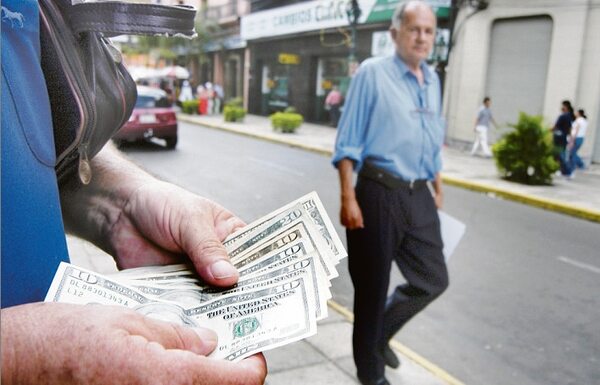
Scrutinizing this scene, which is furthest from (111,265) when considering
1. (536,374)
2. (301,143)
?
(301,143)

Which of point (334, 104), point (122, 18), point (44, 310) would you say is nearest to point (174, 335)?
point (44, 310)

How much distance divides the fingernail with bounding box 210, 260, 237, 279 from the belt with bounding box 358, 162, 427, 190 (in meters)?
1.79

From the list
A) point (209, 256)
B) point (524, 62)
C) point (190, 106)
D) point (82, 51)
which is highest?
point (524, 62)

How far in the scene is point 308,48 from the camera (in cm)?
2433

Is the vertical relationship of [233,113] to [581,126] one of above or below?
below

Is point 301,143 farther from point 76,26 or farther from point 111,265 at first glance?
point 76,26

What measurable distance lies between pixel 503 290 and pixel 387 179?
7.98ft

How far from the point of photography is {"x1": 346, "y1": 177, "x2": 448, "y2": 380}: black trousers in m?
2.92

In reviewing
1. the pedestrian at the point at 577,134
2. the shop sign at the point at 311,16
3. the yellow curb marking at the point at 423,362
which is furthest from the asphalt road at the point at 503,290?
the shop sign at the point at 311,16

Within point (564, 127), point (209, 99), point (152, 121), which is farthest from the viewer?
point (209, 99)

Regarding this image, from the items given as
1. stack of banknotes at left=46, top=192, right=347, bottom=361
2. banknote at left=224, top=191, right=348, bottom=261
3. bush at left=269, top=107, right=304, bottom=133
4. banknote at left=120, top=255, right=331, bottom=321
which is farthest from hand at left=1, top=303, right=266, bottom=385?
bush at left=269, top=107, right=304, bottom=133

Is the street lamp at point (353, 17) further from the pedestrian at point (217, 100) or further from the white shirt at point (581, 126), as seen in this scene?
the pedestrian at point (217, 100)

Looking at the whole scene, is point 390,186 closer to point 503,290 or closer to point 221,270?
point 221,270

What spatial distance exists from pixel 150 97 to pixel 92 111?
14.0m
